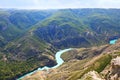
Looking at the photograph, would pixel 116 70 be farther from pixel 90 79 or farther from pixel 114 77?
pixel 90 79

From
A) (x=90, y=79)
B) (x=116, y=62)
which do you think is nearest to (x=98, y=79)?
(x=90, y=79)

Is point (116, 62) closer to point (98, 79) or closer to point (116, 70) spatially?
point (116, 70)

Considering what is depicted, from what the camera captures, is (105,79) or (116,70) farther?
(105,79)

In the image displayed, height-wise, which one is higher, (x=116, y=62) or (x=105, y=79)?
(x=116, y=62)

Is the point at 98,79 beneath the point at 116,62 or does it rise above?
beneath

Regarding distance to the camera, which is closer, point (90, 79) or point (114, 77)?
point (114, 77)

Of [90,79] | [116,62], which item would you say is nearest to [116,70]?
[116,62]
